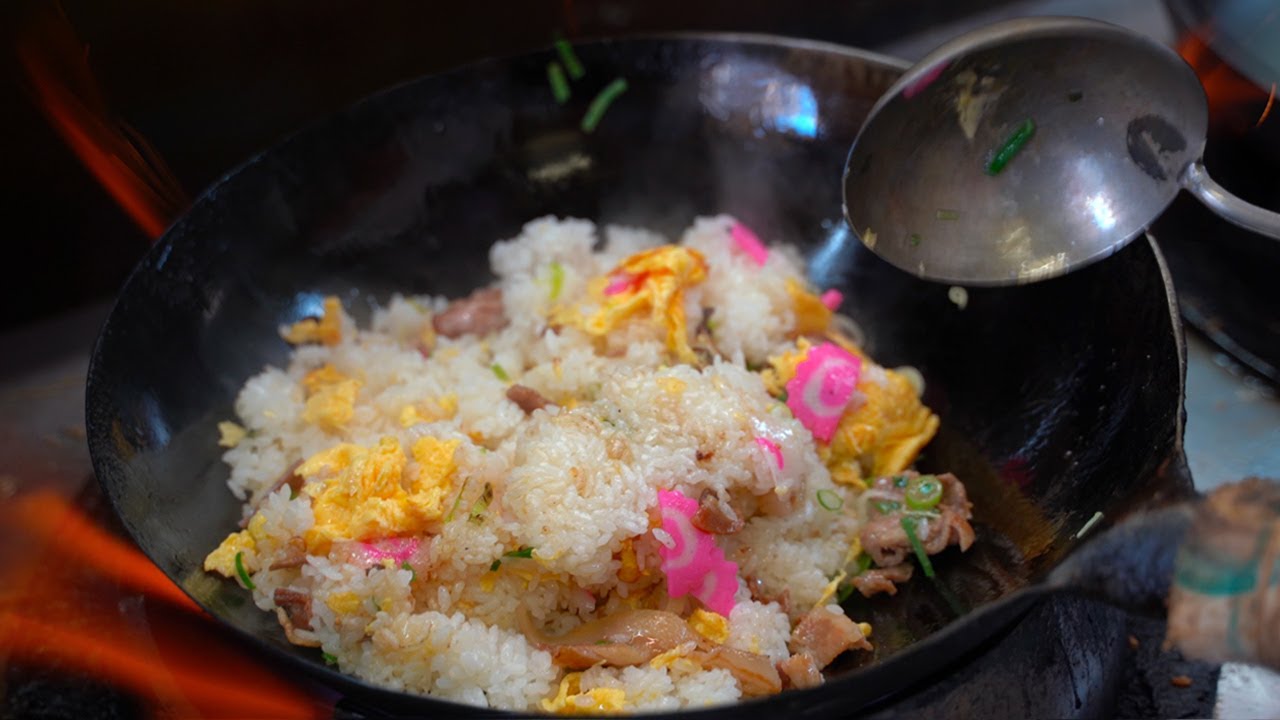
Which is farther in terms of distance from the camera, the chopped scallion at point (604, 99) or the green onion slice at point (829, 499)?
the chopped scallion at point (604, 99)

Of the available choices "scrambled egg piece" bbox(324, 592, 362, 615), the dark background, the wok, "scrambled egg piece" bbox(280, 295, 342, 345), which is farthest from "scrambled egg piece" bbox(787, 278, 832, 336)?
the dark background

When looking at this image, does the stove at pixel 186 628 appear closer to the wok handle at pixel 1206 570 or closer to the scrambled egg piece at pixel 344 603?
the scrambled egg piece at pixel 344 603

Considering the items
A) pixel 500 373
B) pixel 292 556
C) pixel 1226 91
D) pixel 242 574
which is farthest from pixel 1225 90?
pixel 242 574

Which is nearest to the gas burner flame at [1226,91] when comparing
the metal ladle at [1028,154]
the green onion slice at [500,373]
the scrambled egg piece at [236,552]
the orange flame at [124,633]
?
the metal ladle at [1028,154]

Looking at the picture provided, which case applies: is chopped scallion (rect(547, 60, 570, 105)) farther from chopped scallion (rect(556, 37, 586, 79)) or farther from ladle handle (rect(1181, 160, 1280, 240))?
ladle handle (rect(1181, 160, 1280, 240))

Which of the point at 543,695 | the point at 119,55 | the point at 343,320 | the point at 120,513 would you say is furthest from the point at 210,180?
the point at 543,695

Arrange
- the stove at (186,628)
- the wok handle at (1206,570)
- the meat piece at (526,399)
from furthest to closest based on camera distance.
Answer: the meat piece at (526,399) → the stove at (186,628) → the wok handle at (1206,570)
